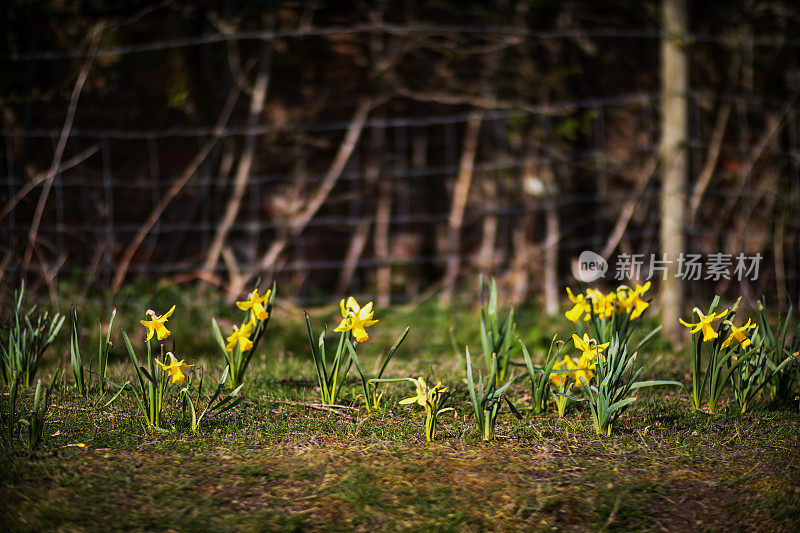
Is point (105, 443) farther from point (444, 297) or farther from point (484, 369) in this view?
point (444, 297)

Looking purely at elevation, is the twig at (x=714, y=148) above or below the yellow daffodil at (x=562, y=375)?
above

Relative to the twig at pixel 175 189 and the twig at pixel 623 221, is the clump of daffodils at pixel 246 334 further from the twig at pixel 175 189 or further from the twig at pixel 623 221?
the twig at pixel 623 221

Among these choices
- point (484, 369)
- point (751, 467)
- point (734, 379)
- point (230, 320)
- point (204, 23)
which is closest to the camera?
point (751, 467)

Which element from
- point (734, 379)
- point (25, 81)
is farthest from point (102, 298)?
point (734, 379)

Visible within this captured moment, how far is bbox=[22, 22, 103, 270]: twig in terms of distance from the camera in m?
3.85

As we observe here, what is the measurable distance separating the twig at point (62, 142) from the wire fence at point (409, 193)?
0.12 m

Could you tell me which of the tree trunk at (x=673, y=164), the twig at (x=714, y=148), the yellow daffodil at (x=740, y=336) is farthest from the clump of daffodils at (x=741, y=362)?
the twig at (x=714, y=148)

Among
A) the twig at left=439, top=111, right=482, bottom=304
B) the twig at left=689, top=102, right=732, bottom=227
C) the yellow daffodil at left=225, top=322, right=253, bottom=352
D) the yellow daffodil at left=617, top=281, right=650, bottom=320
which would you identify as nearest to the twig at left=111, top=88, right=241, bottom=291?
the twig at left=439, top=111, right=482, bottom=304

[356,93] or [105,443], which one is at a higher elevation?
[356,93]

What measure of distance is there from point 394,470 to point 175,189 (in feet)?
10.2

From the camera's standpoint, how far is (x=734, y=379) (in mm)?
2104

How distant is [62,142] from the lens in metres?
4.15

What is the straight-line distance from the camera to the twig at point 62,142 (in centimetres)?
385

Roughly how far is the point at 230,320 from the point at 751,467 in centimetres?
259
